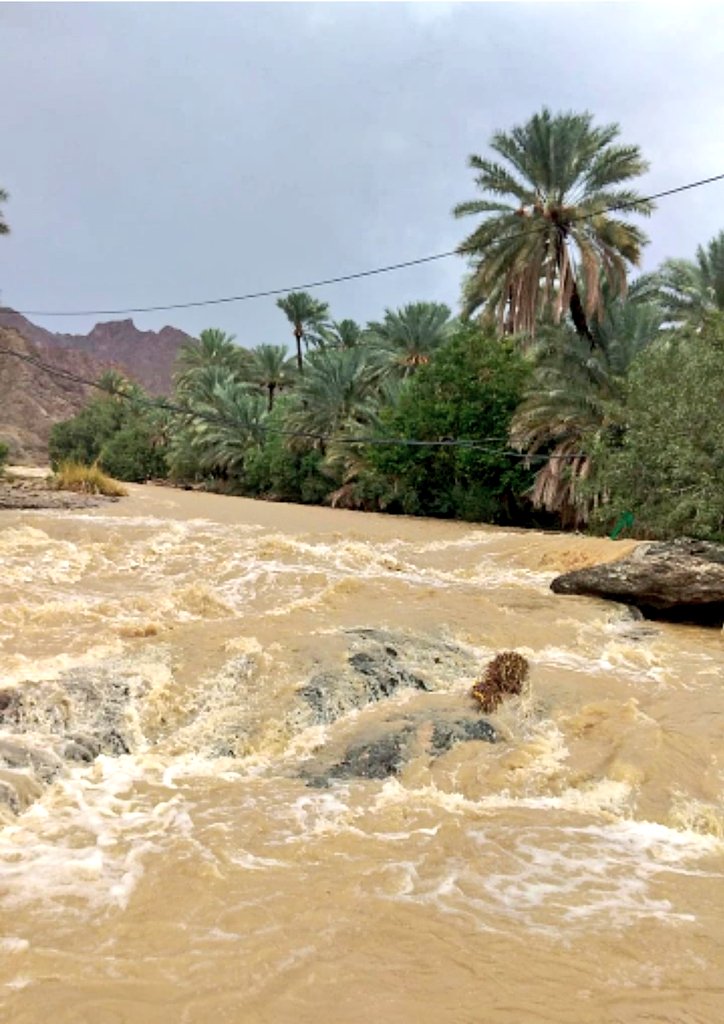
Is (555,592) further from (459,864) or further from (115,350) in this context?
(115,350)

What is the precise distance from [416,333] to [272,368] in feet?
49.2

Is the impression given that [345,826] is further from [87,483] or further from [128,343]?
[128,343]

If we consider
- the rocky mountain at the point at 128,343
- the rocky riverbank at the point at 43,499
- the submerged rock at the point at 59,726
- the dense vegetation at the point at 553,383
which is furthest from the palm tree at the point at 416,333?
the rocky mountain at the point at 128,343

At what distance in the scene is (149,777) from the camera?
220 inches

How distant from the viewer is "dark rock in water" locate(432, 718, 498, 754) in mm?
6086

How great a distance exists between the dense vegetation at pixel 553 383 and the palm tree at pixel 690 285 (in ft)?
0.20

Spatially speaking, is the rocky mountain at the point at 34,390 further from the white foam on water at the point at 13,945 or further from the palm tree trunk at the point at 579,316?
the white foam on water at the point at 13,945

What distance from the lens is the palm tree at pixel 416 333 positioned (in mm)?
33219

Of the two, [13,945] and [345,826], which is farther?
[345,826]

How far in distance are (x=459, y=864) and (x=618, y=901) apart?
86 cm

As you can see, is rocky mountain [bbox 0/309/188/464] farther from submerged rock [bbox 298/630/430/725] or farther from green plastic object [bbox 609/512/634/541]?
submerged rock [bbox 298/630/430/725]

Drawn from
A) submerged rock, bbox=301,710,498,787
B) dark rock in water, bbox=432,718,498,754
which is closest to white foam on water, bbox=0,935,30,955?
submerged rock, bbox=301,710,498,787

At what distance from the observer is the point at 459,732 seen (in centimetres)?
628

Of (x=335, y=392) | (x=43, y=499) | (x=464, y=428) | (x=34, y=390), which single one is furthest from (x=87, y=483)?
(x=34, y=390)
